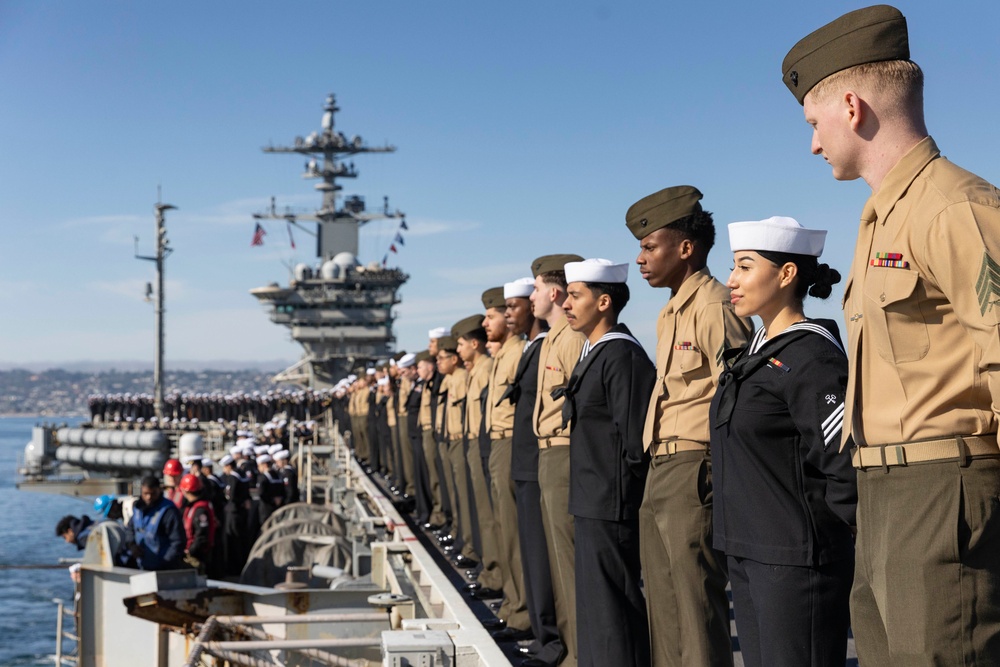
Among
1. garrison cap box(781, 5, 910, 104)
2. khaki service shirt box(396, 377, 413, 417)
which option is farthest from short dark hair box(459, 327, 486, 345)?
garrison cap box(781, 5, 910, 104)

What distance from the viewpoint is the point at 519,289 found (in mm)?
7020

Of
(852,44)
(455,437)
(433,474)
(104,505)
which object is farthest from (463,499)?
(852,44)

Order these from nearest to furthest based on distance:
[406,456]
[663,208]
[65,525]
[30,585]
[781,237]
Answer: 1. [781,237]
2. [663,208]
3. [65,525]
4. [406,456]
5. [30,585]

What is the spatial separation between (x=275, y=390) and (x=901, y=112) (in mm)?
51492

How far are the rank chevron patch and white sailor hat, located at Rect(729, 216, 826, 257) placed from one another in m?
1.32

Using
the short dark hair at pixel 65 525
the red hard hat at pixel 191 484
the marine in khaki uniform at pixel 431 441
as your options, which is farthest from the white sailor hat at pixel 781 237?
the short dark hair at pixel 65 525

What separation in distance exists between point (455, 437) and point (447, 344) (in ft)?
3.43

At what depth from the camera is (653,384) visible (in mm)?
4414

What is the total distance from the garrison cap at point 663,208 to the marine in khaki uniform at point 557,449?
883 millimetres

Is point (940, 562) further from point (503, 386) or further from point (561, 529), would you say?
point (503, 386)

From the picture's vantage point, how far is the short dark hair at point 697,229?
4.20 metres

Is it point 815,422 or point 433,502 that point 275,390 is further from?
point 815,422

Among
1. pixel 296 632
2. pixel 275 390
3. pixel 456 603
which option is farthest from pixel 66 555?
pixel 456 603

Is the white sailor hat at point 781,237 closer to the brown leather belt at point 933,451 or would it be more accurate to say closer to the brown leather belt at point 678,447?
the brown leather belt at point 678,447
